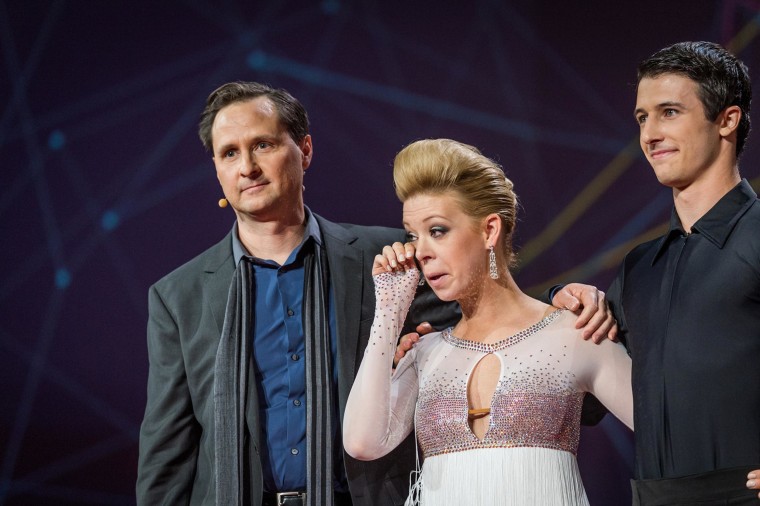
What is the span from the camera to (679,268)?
229cm

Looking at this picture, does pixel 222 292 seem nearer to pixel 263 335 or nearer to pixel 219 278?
pixel 219 278

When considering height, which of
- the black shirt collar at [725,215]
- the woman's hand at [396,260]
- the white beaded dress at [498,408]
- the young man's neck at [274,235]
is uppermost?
the young man's neck at [274,235]

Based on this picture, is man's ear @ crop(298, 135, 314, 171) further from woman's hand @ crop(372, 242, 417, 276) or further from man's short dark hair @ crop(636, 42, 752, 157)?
man's short dark hair @ crop(636, 42, 752, 157)

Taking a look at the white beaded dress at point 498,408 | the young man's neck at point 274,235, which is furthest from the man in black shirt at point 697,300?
the young man's neck at point 274,235

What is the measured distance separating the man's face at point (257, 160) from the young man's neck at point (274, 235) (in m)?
0.02

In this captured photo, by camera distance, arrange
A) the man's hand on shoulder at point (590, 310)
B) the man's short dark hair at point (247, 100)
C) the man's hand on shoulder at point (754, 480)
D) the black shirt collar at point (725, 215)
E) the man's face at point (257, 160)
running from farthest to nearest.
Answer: the man's short dark hair at point (247, 100), the man's face at point (257, 160), the man's hand on shoulder at point (590, 310), the black shirt collar at point (725, 215), the man's hand on shoulder at point (754, 480)

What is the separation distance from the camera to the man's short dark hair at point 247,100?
9.96 ft

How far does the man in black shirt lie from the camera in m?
2.09

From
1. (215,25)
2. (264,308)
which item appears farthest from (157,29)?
(264,308)

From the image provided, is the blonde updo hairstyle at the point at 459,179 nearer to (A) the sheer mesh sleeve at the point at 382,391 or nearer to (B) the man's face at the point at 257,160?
(A) the sheer mesh sleeve at the point at 382,391

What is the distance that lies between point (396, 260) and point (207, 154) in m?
1.57

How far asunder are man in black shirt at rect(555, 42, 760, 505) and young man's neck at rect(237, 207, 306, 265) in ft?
3.53

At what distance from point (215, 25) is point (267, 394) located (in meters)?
1.81

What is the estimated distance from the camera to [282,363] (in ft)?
9.35
